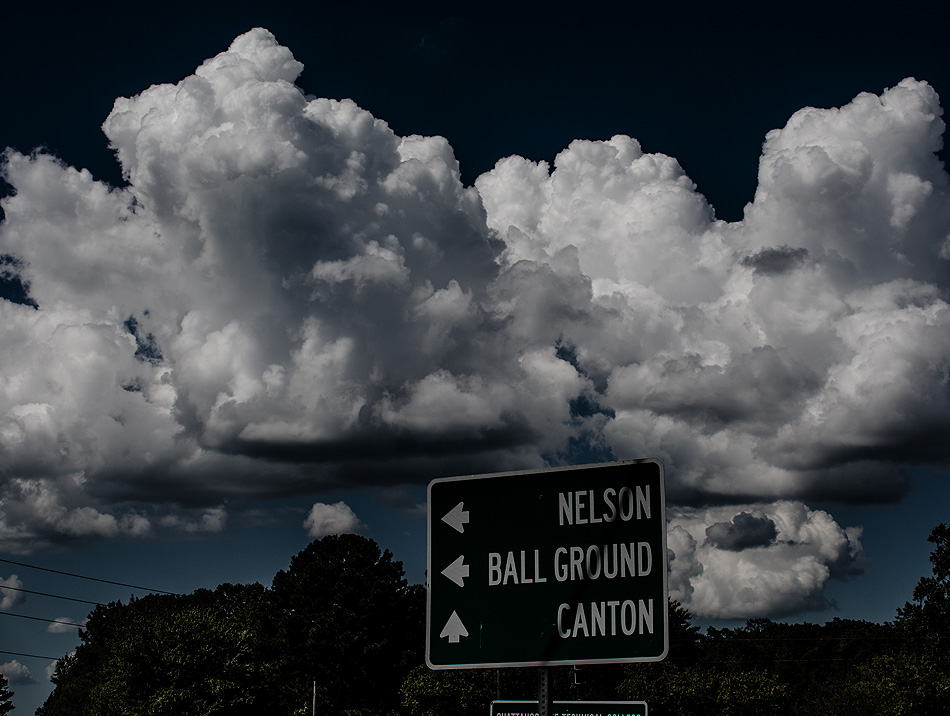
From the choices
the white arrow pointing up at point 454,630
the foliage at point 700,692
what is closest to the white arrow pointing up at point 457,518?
the white arrow pointing up at point 454,630

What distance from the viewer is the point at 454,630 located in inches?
217

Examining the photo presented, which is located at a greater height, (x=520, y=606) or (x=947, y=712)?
(x=520, y=606)

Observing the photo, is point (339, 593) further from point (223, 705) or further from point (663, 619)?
point (663, 619)

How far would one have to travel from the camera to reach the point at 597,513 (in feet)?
17.1

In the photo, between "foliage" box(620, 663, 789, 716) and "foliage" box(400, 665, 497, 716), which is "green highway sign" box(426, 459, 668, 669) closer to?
"foliage" box(400, 665, 497, 716)

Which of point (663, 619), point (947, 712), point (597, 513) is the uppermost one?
point (597, 513)

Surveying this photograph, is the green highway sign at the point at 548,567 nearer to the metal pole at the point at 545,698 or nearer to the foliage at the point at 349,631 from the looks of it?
the metal pole at the point at 545,698

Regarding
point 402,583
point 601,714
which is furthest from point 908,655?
point 601,714

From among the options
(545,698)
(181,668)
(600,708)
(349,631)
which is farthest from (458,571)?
(349,631)

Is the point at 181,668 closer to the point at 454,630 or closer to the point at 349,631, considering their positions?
the point at 349,631

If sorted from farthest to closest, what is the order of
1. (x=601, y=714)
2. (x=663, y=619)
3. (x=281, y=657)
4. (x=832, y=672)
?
(x=832, y=672) < (x=281, y=657) < (x=601, y=714) < (x=663, y=619)

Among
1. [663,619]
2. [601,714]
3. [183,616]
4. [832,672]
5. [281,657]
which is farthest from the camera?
[832,672]

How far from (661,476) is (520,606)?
3.47ft

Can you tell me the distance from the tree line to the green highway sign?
52341mm
